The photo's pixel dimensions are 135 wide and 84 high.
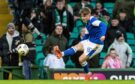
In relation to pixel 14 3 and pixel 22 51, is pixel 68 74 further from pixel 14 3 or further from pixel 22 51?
pixel 14 3

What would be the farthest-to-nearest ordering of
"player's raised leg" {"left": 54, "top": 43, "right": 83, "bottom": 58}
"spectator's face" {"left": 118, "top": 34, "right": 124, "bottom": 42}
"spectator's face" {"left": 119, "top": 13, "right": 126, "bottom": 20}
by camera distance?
"spectator's face" {"left": 119, "top": 13, "right": 126, "bottom": 20} → "spectator's face" {"left": 118, "top": 34, "right": 124, "bottom": 42} → "player's raised leg" {"left": 54, "top": 43, "right": 83, "bottom": 58}

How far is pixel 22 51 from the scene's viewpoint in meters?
16.5

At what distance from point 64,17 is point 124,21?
1.50 meters

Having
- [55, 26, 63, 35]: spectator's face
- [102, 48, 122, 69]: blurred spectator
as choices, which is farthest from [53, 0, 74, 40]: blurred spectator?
[102, 48, 122, 69]: blurred spectator

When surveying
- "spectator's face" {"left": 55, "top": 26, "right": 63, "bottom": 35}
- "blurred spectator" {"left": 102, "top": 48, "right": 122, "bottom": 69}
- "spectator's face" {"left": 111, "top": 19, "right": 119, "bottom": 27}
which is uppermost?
"spectator's face" {"left": 111, "top": 19, "right": 119, "bottom": 27}

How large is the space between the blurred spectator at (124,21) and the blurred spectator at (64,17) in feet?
3.98

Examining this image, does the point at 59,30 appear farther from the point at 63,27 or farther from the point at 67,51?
the point at 67,51

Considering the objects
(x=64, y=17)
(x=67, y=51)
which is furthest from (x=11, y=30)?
(x=67, y=51)

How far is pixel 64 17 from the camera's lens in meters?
18.4

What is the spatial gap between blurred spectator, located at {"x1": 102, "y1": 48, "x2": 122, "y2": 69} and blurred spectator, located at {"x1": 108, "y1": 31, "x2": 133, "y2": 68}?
626 millimetres

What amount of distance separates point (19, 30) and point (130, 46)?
2.84m

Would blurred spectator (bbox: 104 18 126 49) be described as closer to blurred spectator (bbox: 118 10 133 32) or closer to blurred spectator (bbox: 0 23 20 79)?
blurred spectator (bbox: 118 10 133 32)

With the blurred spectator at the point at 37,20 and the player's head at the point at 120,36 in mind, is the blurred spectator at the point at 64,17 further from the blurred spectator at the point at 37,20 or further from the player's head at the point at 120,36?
the player's head at the point at 120,36

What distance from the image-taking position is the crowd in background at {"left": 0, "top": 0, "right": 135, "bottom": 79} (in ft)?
56.2
